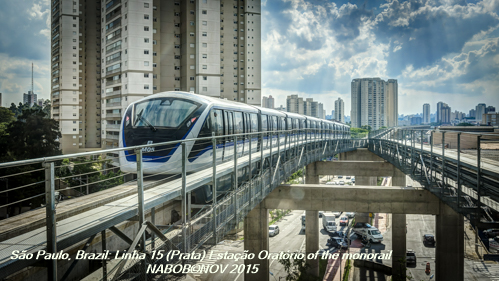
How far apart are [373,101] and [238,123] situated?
441ft

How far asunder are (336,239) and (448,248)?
16.4m

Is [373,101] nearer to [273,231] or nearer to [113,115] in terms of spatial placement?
[273,231]

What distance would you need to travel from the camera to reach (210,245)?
6.30 m

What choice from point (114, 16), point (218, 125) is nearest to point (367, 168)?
point (218, 125)

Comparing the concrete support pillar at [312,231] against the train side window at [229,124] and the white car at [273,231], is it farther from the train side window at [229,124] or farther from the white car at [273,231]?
the train side window at [229,124]

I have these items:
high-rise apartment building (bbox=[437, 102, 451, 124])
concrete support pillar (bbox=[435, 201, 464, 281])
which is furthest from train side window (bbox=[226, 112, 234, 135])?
high-rise apartment building (bbox=[437, 102, 451, 124])

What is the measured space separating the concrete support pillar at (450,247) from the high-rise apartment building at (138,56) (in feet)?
110

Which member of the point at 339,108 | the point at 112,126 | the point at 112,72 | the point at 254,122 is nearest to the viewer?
the point at 254,122

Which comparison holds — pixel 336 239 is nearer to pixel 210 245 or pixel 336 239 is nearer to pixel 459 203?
pixel 459 203

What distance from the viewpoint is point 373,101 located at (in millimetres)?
136375

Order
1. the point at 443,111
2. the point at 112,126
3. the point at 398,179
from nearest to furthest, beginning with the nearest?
the point at 398,179
the point at 112,126
the point at 443,111

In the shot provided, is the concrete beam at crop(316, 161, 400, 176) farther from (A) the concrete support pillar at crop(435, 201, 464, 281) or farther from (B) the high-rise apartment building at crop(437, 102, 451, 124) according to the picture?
(B) the high-rise apartment building at crop(437, 102, 451, 124)

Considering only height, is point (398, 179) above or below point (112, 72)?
below

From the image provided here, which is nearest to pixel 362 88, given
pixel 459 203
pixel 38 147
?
pixel 38 147
